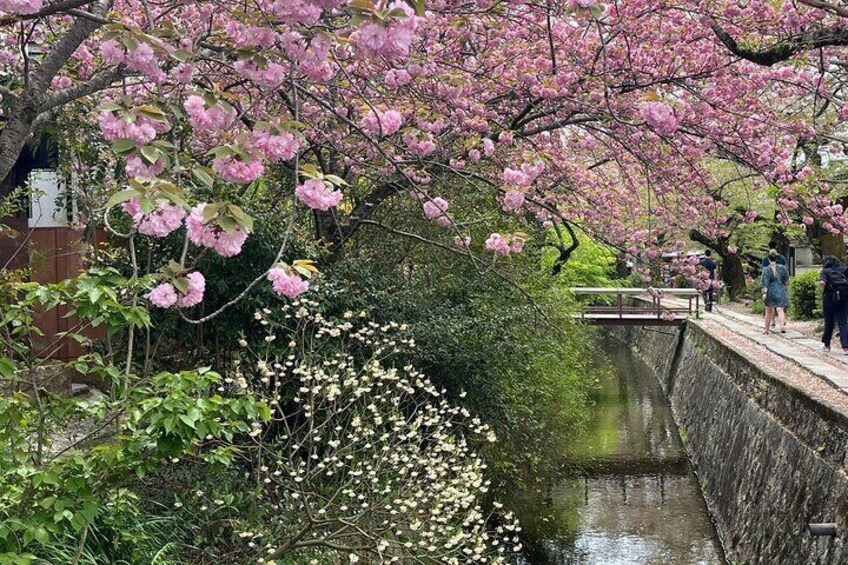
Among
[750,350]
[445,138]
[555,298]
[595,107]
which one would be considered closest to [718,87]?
[595,107]

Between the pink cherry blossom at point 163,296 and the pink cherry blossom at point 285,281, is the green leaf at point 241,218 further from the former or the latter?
the pink cherry blossom at point 163,296

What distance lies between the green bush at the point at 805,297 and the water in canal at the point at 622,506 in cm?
383

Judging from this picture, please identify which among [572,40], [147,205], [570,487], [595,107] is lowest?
[570,487]

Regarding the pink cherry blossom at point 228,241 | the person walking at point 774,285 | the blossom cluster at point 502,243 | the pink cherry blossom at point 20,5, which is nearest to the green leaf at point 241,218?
the pink cherry blossom at point 228,241

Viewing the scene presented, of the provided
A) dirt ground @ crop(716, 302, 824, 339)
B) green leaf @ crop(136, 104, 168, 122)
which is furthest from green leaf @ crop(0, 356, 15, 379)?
dirt ground @ crop(716, 302, 824, 339)

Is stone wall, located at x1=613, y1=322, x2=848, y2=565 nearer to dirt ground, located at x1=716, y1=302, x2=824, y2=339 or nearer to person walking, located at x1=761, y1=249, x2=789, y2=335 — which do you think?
person walking, located at x1=761, y1=249, x2=789, y2=335

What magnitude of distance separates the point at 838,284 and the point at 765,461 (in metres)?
3.57

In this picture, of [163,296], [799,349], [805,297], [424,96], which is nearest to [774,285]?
[799,349]

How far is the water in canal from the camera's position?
1092 cm

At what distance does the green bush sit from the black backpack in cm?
647

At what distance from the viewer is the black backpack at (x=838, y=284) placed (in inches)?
474

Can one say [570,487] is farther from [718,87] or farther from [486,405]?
[718,87]

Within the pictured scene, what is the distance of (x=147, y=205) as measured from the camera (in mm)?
2738

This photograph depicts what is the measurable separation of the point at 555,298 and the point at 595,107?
18.4 ft
